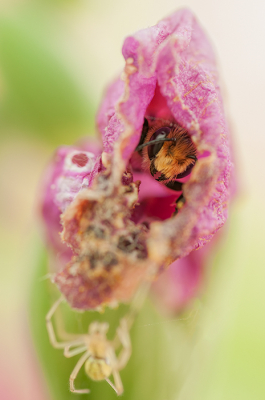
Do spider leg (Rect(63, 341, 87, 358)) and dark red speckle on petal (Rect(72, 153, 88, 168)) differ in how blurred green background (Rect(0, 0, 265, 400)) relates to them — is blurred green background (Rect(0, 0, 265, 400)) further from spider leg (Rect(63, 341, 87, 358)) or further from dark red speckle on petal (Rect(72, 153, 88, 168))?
dark red speckle on petal (Rect(72, 153, 88, 168))

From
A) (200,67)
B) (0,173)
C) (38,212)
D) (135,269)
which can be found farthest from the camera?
(0,173)

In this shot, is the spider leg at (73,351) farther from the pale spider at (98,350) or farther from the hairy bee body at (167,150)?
the hairy bee body at (167,150)

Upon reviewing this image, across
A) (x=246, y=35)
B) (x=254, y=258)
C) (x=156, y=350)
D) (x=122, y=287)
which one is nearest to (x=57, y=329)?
(x=156, y=350)

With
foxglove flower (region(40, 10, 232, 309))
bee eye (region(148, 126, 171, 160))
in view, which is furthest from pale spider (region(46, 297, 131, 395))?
bee eye (region(148, 126, 171, 160))

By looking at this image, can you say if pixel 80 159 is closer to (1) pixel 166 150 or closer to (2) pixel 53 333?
(1) pixel 166 150

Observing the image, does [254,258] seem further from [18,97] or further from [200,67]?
[18,97]

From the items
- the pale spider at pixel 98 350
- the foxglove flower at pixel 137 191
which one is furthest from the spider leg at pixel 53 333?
the foxglove flower at pixel 137 191

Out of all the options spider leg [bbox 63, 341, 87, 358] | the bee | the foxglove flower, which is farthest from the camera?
spider leg [bbox 63, 341, 87, 358]
